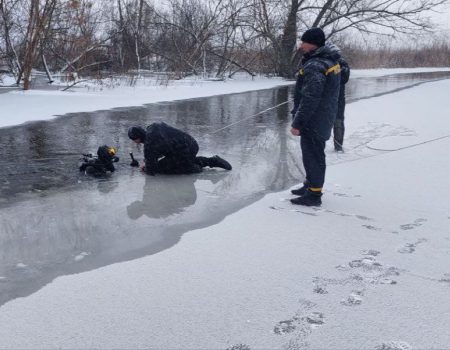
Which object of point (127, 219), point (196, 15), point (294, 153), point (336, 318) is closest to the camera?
point (336, 318)

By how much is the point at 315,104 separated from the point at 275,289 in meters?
2.09

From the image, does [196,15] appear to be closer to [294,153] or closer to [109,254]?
[294,153]

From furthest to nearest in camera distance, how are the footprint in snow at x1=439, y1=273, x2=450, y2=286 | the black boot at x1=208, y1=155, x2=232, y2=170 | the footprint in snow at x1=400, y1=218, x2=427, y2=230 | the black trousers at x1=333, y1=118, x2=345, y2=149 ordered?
the black trousers at x1=333, y1=118, x2=345, y2=149 → the black boot at x1=208, y1=155, x2=232, y2=170 → the footprint in snow at x1=400, y1=218, x2=427, y2=230 → the footprint in snow at x1=439, y1=273, x2=450, y2=286

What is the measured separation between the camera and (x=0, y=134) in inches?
331

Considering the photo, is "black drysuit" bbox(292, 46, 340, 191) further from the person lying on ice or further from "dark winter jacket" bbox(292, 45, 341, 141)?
the person lying on ice

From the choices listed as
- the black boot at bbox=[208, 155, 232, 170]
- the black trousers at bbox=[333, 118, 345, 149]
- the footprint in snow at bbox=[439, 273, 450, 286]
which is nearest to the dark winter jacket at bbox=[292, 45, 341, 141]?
the black boot at bbox=[208, 155, 232, 170]

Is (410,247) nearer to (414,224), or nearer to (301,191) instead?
(414,224)

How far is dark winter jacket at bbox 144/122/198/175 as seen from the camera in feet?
18.9

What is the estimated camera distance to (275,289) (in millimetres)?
3129

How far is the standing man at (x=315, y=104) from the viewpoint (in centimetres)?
456

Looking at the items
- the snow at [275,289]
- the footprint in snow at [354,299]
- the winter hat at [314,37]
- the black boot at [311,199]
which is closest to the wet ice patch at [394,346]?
the snow at [275,289]

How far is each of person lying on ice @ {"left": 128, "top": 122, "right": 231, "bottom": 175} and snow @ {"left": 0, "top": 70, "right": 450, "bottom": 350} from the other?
4.71 feet

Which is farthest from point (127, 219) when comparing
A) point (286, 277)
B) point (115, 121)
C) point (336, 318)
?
point (115, 121)

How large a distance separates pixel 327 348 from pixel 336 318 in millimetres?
304
